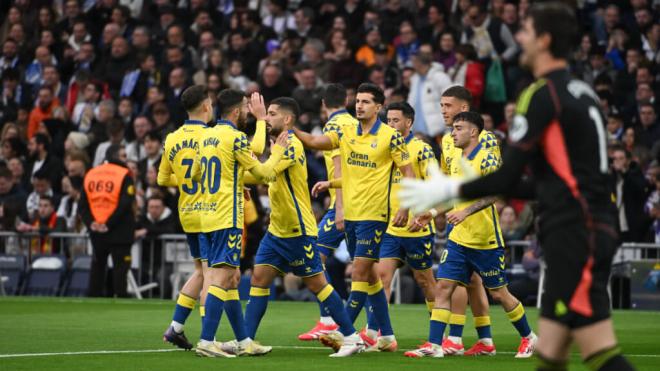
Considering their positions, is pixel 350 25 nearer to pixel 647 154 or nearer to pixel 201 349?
pixel 647 154

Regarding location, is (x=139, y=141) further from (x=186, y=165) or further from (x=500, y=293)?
(x=500, y=293)

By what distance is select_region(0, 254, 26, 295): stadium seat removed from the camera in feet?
75.2

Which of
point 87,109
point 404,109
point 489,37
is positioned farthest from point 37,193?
point 404,109

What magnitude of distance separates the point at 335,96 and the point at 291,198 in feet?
7.19

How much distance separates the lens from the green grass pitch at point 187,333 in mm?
10609

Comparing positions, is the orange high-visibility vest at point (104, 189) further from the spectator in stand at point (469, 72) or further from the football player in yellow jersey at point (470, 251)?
the football player in yellow jersey at point (470, 251)

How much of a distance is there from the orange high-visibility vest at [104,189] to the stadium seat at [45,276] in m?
2.14

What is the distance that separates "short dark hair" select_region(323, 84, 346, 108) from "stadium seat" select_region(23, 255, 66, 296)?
33.3ft

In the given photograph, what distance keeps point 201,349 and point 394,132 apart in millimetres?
2937

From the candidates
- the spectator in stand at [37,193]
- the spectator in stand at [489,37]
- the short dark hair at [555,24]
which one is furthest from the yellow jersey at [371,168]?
the spectator in stand at [37,193]

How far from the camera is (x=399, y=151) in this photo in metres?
12.1

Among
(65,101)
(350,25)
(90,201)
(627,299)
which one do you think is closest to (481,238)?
(627,299)

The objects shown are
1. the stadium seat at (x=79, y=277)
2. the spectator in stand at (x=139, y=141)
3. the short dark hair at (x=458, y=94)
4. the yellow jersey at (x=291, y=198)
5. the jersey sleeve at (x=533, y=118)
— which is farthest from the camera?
the spectator in stand at (x=139, y=141)

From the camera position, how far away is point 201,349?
11141 millimetres
